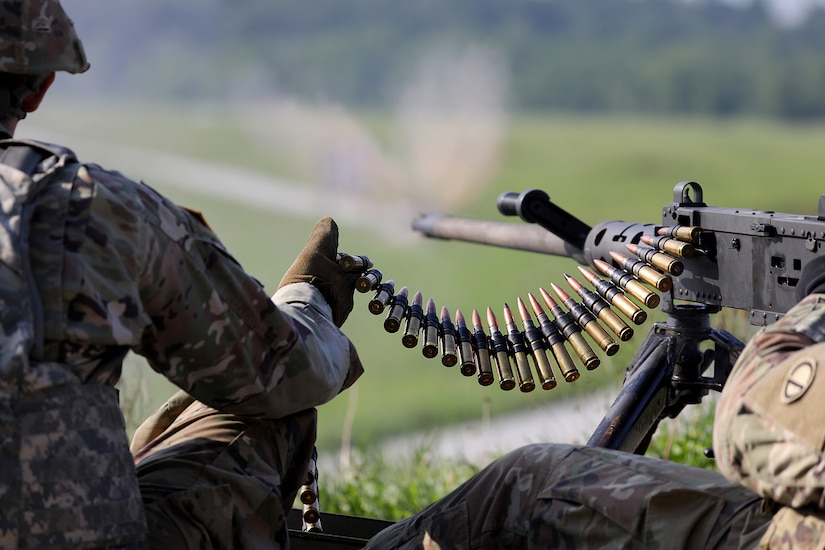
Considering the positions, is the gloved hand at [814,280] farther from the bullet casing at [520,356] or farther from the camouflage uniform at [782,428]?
the bullet casing at [520,356]

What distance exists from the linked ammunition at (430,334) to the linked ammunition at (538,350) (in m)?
0.31

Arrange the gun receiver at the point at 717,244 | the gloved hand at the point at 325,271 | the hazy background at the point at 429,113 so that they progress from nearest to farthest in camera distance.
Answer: the gloved hand at the point at 325,271 → the gun receiver at the point at 717,244 → the hazy background at the point at 429,113

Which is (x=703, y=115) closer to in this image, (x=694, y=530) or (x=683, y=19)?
(x=683, y=19)

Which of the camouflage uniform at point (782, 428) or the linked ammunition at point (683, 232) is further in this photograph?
the linked ammunition at point (683, 232)

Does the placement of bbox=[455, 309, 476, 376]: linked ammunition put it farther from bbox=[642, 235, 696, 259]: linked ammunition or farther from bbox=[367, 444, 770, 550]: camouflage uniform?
bbox=[367, 444, 770, 550]: camouflage uniform

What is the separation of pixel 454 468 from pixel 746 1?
160 feet

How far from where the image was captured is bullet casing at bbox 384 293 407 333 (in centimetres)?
400

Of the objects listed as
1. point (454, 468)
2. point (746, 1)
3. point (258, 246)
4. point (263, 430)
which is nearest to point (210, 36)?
point (258, 246)

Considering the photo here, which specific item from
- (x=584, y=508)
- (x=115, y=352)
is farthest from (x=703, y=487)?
(x=115, y=352)

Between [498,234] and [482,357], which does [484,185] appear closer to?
[498,234]

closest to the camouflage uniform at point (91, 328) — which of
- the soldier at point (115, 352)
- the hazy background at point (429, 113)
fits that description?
the soldier at point (115, 352)

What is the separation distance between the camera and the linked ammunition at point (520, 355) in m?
4.00

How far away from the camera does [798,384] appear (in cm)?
223

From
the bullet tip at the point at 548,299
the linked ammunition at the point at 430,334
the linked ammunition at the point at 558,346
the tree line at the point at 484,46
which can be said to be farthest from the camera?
the tree line at the point at 484,46
